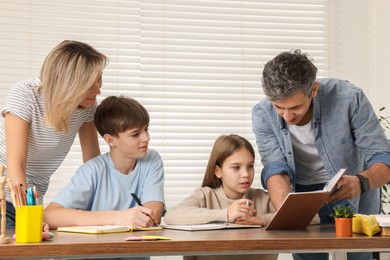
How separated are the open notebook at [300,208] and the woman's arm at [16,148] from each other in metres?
0.84

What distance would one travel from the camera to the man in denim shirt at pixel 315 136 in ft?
7.91

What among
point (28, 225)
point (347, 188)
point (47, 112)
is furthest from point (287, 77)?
point (28, 225)

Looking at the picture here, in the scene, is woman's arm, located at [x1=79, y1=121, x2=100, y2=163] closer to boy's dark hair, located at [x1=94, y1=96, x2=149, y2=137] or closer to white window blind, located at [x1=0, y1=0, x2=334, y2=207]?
boy's dark hair, located at [x1=94, y1=96, x2=149, y2=137]

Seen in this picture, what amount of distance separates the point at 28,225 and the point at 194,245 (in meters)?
0.43

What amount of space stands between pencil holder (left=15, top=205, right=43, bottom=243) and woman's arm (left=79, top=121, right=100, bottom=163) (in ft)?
2.85

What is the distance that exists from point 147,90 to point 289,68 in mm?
1803

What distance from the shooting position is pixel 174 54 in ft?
13.6

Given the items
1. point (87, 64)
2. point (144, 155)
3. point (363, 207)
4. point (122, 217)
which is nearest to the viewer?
point (122, 217)

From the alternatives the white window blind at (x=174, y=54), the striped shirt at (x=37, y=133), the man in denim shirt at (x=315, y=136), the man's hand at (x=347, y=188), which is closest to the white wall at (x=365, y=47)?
the white window blind at (x=174, y=54)

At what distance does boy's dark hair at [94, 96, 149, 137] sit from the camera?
2.54 meters

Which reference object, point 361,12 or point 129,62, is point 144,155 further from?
point 361,12

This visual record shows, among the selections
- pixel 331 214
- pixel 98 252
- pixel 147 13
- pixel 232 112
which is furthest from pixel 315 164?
pixel 147 13

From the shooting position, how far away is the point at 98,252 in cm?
164

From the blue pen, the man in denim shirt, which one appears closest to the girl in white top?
the man in denim shirt
